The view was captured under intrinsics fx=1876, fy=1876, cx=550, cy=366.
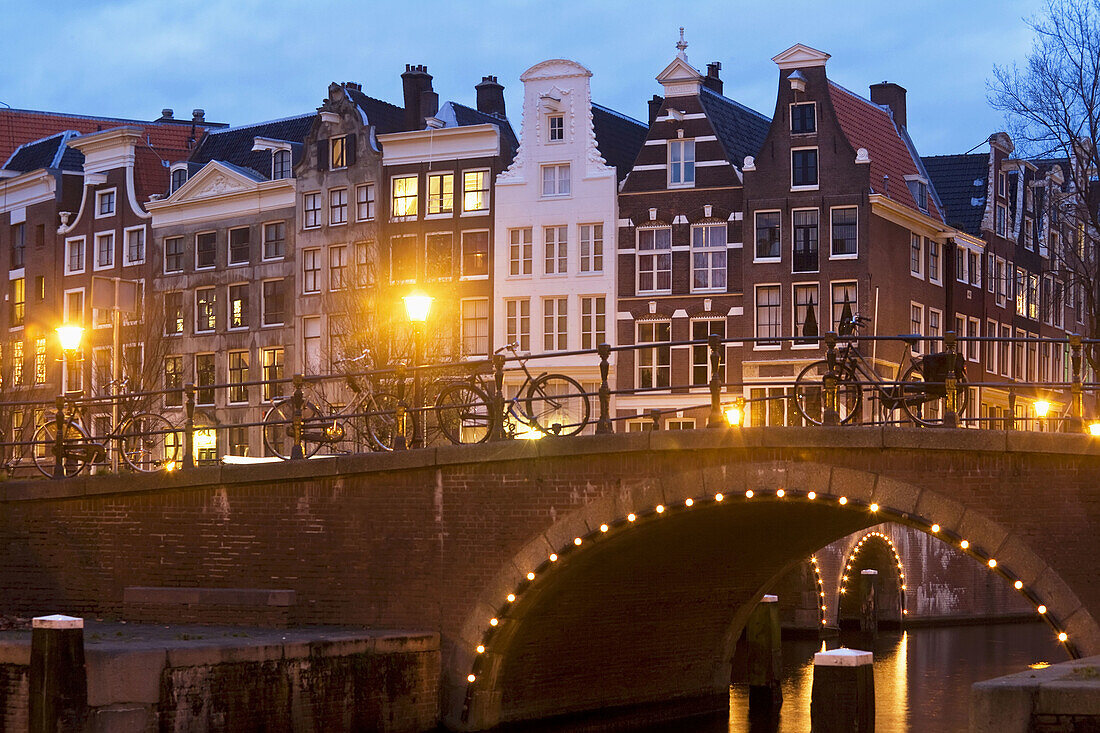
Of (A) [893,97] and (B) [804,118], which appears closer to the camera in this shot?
(B) [804,118]

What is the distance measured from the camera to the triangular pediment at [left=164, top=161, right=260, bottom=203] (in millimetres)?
52250

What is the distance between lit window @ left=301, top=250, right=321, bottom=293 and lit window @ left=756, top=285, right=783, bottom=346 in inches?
499

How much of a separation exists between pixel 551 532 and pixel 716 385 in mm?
2799

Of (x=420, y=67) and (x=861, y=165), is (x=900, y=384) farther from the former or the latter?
(x=420, y=67)

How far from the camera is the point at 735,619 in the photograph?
84.2 ft

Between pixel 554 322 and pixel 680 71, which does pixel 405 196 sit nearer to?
pixel 554 322

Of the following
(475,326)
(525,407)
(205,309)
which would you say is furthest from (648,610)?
(205,309)

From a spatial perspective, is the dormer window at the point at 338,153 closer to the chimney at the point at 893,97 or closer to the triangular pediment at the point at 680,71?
the triangular pediment at the point at 680,71

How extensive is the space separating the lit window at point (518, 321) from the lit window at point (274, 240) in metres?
7.87

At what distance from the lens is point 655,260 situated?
4603 cm

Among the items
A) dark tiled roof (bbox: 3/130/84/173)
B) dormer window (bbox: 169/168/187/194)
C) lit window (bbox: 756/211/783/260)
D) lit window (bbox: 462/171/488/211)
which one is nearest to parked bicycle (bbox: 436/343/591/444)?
lit window (bbox: 756/211/783/260)

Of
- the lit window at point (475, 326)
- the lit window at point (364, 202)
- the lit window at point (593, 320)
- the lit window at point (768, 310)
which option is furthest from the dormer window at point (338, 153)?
the lit window at point (768, 310)

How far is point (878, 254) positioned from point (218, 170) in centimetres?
1929

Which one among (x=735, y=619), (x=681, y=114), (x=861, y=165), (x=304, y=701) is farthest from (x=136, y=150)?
(x=304, y=701)
